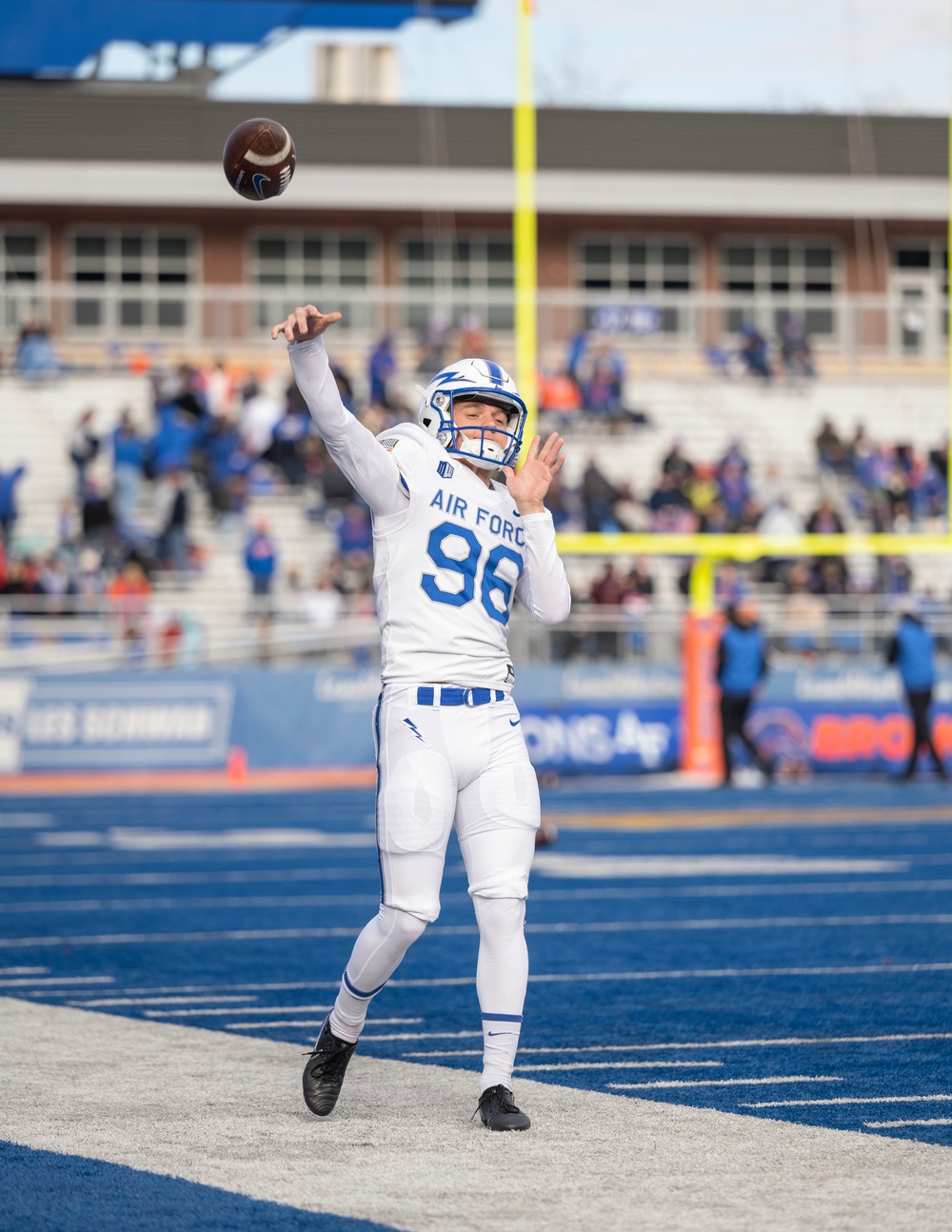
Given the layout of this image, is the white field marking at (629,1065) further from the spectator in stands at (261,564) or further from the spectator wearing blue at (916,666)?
the spectator in stands at (261,564)

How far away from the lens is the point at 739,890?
11.1 m

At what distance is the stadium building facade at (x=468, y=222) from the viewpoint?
103ft

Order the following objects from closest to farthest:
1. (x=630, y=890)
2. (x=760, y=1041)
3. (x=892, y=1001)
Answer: (x=760, y=1041) < (x=892, y=1001) < (x=630, y=890)

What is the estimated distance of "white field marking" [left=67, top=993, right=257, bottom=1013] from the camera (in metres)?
7.29

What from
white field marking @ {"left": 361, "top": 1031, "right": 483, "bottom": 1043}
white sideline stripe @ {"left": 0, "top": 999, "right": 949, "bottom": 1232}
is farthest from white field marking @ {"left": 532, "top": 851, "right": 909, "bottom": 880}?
white sideline stripe @ {"left": 0, "top": 999, "right": 949, "bottom": 1232}

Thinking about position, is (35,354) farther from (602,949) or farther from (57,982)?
(57,982)

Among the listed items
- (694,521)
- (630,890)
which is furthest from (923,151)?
(630,890)

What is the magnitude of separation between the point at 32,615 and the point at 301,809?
485cm

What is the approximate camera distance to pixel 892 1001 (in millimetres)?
7219

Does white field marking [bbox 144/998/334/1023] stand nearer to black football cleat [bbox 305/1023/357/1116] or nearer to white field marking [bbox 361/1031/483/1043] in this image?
white field marking [bbox 361/1031/483/1043]

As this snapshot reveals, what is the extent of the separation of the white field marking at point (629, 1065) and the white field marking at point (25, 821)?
9.62m

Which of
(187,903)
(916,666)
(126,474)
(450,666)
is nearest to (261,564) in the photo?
(126,474)

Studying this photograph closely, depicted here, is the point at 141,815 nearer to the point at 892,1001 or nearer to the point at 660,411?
the point at 892,1001

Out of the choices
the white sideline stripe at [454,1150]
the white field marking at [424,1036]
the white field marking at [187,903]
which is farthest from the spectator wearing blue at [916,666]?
the white sideline stripe at [454,1150]
